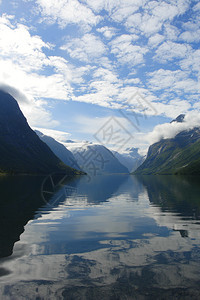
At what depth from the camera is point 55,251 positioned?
16.3 m

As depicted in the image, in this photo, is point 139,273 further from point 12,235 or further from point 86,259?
point 12,235

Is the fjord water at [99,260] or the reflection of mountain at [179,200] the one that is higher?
the fjord water at [99,260]

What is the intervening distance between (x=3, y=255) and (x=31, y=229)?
793 centimetres

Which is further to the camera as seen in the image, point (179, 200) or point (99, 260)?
point (179, 200)

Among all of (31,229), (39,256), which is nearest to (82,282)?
(39,256)

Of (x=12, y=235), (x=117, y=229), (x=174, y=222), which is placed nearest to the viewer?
(x=12, y=235)

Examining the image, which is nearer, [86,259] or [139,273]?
[139,273]

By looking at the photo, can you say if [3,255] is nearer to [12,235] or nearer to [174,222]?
[12,235]

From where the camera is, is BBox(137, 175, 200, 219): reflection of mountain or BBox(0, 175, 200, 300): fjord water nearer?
BBox(0, 175, 200, 300): fjord water

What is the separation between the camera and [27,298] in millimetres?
9844

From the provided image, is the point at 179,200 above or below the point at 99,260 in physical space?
below

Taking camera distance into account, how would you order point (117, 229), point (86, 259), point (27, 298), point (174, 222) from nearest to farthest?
point (27, 298)
point (86, 259)
point (117, 229)
point (174, 222)

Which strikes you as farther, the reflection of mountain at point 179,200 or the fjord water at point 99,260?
the reflection of mountain at point 179,200

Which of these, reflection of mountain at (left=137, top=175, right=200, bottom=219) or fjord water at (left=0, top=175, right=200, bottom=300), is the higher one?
fjord water at (left=0, top=175, right=200, bottom=300)
